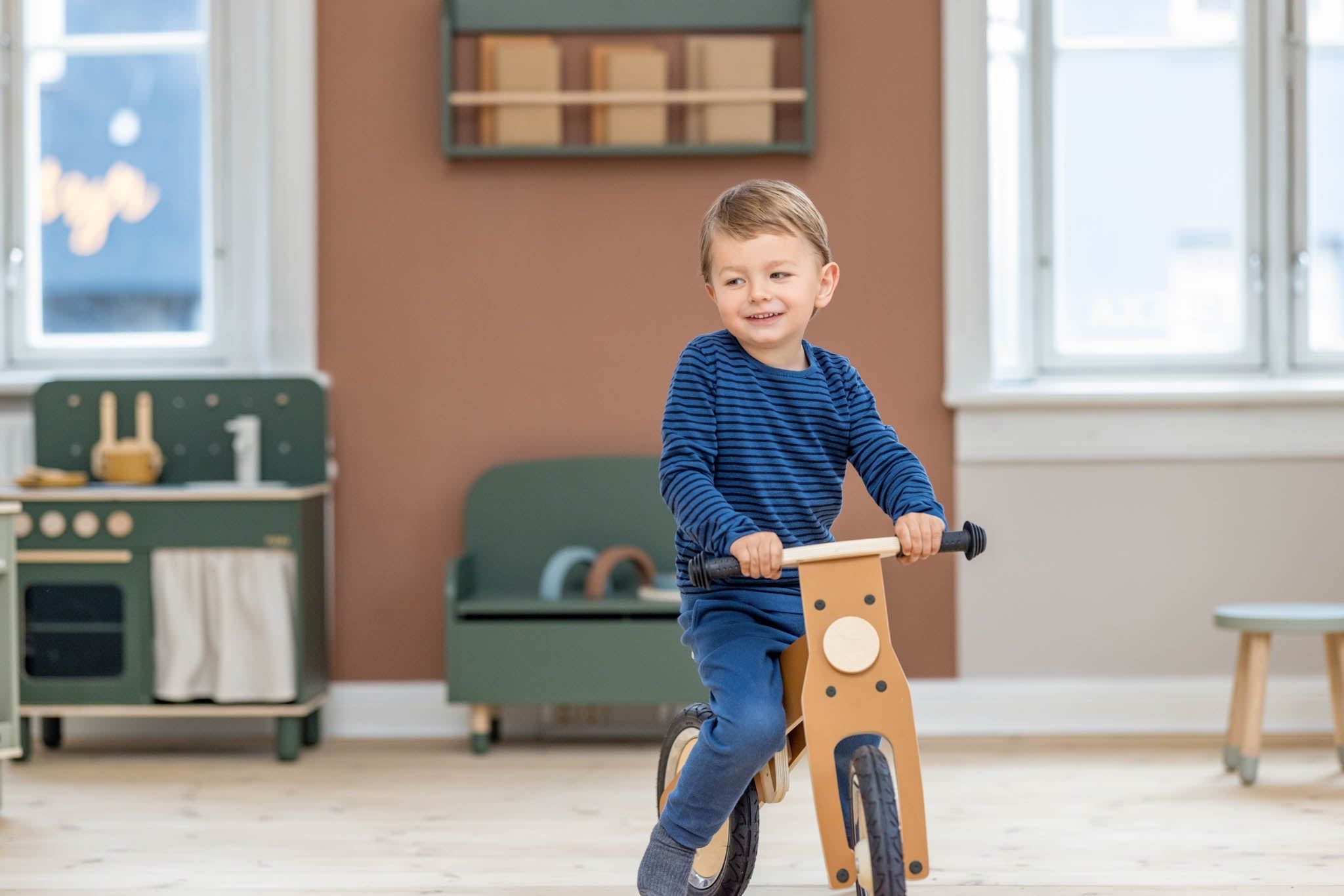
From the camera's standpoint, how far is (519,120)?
3.15 meters

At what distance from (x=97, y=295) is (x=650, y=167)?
1.43 metres

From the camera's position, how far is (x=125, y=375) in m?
3.28

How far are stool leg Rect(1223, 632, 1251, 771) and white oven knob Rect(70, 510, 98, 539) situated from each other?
7.90ft

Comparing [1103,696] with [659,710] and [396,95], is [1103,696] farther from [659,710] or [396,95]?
[396,95]

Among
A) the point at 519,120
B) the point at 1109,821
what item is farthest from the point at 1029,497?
the point at 519,120

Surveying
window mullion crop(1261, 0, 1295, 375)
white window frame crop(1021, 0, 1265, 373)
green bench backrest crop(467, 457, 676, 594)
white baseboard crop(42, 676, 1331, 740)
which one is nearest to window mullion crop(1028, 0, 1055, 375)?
white window frame crop(1021, 0, 1265, 373)

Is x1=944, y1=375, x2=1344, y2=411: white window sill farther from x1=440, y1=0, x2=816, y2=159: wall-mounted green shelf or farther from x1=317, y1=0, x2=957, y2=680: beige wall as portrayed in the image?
x1=440, y1=0, x2=816, y2=159: wall-mounted green shelf

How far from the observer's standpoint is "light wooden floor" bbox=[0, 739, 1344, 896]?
2025 mm

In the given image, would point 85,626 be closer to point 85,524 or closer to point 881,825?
point 85,524

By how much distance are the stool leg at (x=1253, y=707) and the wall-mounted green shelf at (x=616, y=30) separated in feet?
4.75

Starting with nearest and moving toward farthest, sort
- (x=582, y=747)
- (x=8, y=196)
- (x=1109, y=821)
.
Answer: (x=1109, y=821) → (x=582, y=747) → (x=8, y=196)

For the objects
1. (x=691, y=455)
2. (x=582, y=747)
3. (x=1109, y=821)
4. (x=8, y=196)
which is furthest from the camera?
(x=8, y=196)

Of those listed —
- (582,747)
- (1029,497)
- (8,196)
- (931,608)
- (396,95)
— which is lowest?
(582,747)

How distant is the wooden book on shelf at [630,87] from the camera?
3141 millimetres
